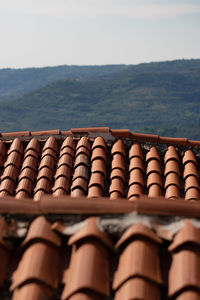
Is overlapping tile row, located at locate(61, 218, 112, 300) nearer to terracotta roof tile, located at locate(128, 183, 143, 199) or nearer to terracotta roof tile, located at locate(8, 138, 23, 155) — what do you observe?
terracotta roof tile, located at locate(128, 183, 143, 199)

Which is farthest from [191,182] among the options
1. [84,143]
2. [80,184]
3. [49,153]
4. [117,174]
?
[49,153]

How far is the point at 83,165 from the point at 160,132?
6055 inches

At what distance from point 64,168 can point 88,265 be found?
4366mm

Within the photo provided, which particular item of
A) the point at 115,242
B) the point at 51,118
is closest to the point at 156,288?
the point at 115,242

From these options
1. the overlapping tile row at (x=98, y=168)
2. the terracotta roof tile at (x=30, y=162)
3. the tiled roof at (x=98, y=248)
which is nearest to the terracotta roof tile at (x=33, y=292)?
the tiled roof at (x=98, y=248)

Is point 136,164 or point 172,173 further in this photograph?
point 136,164

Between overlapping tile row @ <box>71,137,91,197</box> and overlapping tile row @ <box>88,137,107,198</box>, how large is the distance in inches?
A: 3.4

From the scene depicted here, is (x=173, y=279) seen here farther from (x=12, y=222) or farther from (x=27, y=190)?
(x=27, y=190)

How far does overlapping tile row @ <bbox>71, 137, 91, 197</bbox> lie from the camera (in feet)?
21.2

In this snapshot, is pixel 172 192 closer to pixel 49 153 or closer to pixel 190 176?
pixel 190 176

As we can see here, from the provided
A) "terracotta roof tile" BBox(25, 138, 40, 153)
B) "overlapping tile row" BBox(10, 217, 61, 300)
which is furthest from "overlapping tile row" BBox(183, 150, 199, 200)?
"overlapping tile row" BBox(10, 217, 61, 300)

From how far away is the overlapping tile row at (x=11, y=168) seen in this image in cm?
666

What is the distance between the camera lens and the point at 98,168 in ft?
22.3

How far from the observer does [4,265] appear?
2.75m
